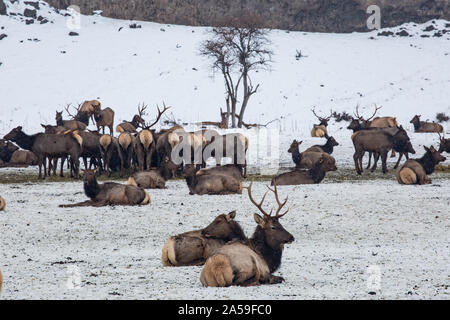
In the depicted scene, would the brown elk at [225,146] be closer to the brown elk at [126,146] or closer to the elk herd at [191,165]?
the elk herd at [191,165]

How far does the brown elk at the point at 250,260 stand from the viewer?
19.9 feet

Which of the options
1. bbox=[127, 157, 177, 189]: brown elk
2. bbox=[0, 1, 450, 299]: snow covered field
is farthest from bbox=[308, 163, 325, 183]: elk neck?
bbox=[127, 157, 177, 189]: brown elk

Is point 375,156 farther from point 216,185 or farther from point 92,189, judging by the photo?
point 92,189

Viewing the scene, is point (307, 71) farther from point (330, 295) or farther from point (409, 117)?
point (330, 295)

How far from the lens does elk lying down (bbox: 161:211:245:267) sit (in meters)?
7.19

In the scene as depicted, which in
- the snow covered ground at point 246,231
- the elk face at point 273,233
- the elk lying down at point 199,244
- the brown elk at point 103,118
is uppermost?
the brown elk at point 103,118

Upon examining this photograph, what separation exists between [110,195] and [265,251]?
5523mm

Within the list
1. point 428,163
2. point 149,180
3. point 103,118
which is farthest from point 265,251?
point 103,118

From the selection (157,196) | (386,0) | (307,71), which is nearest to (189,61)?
(307,71)

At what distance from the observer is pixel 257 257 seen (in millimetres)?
6348

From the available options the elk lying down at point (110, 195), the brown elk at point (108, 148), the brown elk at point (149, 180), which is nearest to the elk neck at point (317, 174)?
the brown elk at point (149, 180)

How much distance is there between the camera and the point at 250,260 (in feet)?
20.3
